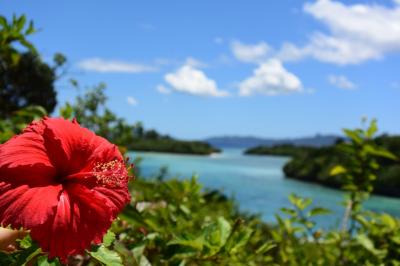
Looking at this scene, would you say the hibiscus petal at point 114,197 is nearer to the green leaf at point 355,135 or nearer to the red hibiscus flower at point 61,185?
the red hibiscus flower at point 61,185

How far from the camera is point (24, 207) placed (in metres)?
0.70

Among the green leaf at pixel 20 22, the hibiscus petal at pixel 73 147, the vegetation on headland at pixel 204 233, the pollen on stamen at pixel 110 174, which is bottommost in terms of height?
the vegetation on headland at pixel 204 233

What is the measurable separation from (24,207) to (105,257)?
0.15 metres

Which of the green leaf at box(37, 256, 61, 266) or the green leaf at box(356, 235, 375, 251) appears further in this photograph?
the green leaf at box(356, 235, 375, 251)

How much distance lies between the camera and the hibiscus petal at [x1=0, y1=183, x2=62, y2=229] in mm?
693

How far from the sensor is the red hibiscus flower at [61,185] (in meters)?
0.70

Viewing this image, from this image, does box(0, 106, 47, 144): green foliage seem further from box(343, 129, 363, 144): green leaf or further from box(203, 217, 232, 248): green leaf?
box(343, 129, 363, 144): green leaf

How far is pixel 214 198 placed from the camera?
2074mm

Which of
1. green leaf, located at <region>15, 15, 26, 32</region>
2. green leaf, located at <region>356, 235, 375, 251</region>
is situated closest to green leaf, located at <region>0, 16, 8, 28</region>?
green leaf, located at <region>15, 15, 26, 32</region>

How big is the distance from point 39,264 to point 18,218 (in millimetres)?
111

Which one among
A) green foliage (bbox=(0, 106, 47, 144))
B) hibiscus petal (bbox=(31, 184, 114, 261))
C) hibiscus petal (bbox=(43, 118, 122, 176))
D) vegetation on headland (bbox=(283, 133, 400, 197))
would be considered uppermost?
green foliage (bbox=(0, 106, 47, 144))

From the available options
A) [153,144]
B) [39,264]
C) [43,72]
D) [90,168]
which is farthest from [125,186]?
[153,144]

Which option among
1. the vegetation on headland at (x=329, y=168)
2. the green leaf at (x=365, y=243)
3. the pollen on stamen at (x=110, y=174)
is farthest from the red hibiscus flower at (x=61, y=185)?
the vegetation on headland at (x=329, y=168)

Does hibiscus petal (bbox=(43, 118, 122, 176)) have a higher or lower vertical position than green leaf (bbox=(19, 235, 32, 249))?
higher
